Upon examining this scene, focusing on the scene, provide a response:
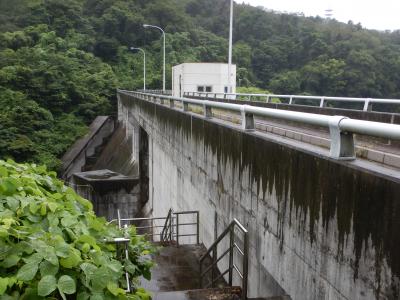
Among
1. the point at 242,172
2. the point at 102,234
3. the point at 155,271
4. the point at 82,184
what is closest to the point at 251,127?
the point at 242,172

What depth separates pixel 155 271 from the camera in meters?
8.17

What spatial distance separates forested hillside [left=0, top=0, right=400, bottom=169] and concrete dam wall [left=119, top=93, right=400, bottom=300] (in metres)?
32.5

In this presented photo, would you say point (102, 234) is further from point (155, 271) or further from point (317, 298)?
point (155, 271)

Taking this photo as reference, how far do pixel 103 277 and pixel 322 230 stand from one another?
2375mm

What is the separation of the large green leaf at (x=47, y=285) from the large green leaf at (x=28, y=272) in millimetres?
87

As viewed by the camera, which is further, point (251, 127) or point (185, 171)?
point (185, 171)

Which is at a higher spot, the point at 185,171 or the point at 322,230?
the point at 322,230

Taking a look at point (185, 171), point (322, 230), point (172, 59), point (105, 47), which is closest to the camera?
point (322, 230)

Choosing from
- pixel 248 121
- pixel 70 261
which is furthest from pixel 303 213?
pixel 70 261

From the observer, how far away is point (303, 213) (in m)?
4.66

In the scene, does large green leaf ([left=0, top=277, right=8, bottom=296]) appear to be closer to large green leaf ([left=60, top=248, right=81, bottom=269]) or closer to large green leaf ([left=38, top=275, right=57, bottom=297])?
large green leaf ([left=38, top=275, right=57, bottom=297])

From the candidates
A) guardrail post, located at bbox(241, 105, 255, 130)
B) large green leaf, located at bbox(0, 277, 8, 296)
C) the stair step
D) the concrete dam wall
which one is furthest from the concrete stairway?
large green leaf, located at bbox(0, 277, 8, 296)

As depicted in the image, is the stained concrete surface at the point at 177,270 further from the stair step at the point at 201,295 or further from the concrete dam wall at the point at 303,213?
the stair step at the point at 201,295

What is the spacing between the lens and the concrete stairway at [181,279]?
17.7 feet
